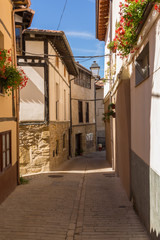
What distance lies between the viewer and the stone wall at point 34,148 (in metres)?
12.2

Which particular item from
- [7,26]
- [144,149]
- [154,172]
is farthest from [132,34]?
[7,26]

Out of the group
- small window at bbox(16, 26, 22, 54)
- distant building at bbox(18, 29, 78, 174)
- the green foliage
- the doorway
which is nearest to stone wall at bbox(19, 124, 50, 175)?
distant building at bbox(18, 29, 78, 174)

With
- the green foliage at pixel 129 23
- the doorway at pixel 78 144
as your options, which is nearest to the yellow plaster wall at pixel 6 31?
the green foliage at pixel 129 23

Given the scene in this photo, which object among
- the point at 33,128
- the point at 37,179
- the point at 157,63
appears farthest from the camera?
the point at 33,128

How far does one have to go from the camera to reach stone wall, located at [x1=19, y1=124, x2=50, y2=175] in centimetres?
1221

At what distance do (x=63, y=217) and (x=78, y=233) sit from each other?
96 cm

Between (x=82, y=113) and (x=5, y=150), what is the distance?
17233 millimetres

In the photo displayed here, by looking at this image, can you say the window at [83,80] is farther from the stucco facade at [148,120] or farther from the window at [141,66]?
the stucco facade at [148,120]

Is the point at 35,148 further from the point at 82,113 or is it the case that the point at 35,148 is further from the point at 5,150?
the point at 82,113

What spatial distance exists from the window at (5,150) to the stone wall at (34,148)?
13.1 feet

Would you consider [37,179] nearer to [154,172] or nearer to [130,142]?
[130,142]

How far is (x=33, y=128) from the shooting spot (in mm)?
12289

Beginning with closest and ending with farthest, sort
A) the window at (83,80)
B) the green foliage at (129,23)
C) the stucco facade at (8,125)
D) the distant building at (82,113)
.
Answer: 1. the green foliage at (129,23)
2. the stucco facade at (8,125)
3. the distant building at (82,113)
4. the window at (83,80)

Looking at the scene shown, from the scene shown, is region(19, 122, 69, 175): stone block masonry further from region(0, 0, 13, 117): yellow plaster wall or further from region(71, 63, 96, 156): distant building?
region(71, 63, 96, 156): distant building
